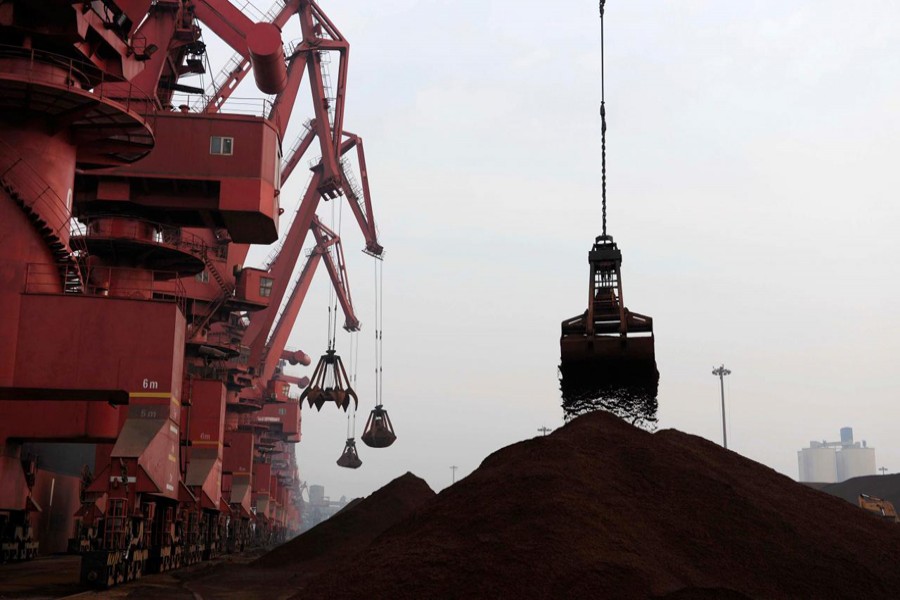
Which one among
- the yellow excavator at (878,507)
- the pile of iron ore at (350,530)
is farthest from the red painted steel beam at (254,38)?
the yellow excavator at (878,507)

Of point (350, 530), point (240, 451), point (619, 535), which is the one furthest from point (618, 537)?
point (240, 451)

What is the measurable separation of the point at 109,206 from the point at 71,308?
855 centimetres

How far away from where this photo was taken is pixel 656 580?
11.8 m

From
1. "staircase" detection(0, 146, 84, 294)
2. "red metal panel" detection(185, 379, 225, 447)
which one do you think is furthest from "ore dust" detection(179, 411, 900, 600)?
"red metal panel" detection(185, 379, 225, 447)

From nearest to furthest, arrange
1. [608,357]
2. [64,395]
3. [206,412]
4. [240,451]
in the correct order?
[608,357] < [64,395] < [206,412] < [240,451]

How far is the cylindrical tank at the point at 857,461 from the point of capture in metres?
190

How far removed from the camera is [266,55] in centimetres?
3189

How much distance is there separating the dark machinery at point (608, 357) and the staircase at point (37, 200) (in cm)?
1282

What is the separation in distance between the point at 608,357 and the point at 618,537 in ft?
23.4

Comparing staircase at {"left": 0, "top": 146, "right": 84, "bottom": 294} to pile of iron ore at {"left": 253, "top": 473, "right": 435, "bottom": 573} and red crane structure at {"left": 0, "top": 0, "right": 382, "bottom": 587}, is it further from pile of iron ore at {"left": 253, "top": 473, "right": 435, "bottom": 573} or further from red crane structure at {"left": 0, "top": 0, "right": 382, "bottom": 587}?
pile of iron ore at {"left": 253, "top": 473, "right": 435, "bottom": 573}

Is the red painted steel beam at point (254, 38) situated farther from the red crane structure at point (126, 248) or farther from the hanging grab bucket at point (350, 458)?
the hanging grab bucket at point (350, 458)

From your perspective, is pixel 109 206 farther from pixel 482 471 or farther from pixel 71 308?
pixel 482 471

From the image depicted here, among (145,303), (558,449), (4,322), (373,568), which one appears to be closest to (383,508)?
(145,303)

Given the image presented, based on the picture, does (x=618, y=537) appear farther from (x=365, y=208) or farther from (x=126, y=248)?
(x=365, y=208)
